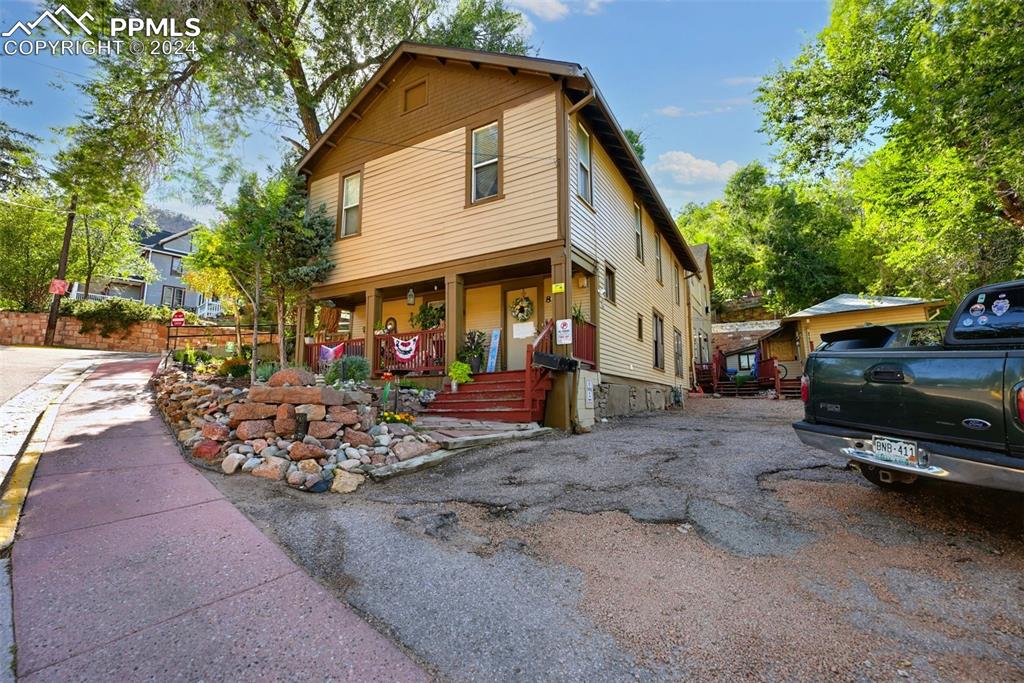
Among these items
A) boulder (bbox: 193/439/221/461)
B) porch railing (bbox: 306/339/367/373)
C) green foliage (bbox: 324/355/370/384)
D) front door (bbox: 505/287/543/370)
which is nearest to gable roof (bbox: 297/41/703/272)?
front door (bbox: 505/287/543/370)

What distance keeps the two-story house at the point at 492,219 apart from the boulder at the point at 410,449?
215 centimetres

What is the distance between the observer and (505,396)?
770cm

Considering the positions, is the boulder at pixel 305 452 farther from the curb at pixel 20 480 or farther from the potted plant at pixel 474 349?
the potted plant at pixel 474 349

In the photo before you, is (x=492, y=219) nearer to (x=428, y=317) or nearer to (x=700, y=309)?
(x=428, y=317)

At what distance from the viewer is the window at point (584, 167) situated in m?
8.90

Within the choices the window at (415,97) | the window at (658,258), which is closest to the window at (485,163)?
the window at (415,97)

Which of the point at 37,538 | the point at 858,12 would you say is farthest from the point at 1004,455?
the point at 858,12

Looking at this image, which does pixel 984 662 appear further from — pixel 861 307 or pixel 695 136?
pixel 861 307

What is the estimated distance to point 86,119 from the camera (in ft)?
38.0

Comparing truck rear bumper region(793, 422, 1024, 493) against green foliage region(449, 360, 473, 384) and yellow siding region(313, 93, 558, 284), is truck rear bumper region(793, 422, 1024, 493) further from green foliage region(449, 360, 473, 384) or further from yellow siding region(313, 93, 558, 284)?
green foliage region(449, 360, 473, 384)

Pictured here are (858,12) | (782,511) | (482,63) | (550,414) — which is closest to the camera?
(782,511)

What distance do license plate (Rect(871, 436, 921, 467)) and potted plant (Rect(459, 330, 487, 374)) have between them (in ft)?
22.1

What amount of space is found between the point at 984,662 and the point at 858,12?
16.4 m

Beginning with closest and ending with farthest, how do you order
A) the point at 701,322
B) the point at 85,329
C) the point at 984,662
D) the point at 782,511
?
the point at 984,662, the point at 782,511, the point at 85,329, the point at 701,322
